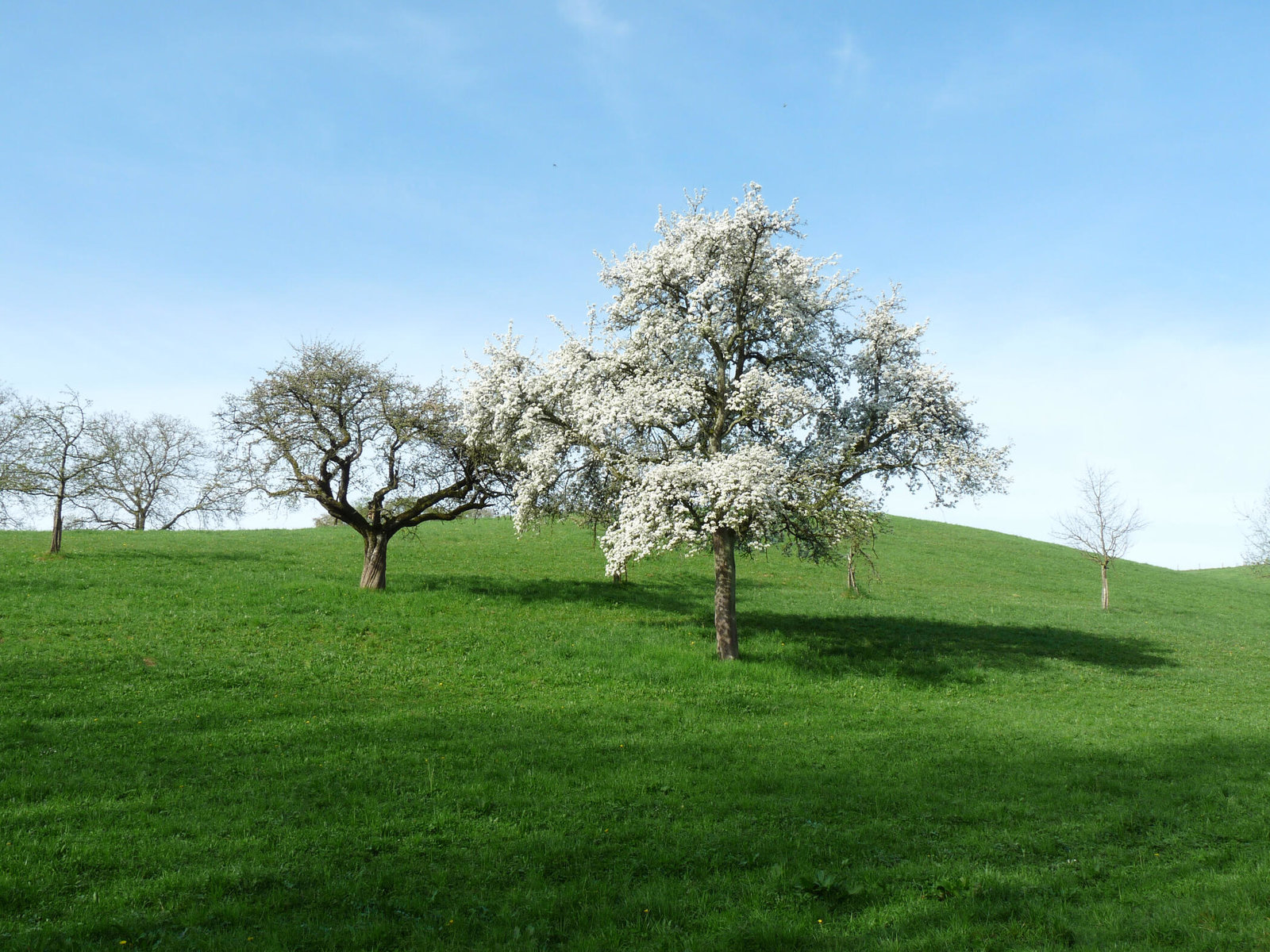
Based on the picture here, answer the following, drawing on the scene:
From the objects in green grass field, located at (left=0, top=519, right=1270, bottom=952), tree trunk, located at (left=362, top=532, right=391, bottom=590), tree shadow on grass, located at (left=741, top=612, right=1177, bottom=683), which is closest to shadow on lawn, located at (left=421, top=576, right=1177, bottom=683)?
tree shadow on grass, located at (left=741, top=612, right=1177, bottom=683)

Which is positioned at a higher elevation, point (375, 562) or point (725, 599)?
point (375, 562)

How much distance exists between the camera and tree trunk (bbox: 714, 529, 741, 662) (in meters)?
25.7

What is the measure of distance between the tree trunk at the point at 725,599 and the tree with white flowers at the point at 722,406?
59mm

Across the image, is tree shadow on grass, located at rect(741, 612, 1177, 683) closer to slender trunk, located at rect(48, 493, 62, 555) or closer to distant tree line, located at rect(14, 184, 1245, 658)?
distant tree line, located at rect(14, 184, 1245, 658)

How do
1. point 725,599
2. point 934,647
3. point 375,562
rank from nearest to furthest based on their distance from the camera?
point 725,599 → point 934,647 → point 375,562

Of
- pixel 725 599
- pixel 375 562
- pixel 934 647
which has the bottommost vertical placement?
pixel 934 647

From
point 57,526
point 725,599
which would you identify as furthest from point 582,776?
point 57,526

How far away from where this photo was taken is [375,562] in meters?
32.2

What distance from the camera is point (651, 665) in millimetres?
23984

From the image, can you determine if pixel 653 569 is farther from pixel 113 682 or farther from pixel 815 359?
pixel 113 682

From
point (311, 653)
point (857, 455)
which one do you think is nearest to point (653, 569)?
point (857, 455)

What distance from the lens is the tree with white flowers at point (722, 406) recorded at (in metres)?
24.7

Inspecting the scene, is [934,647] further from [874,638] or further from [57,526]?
[57,526]

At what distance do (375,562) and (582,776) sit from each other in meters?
20.5
